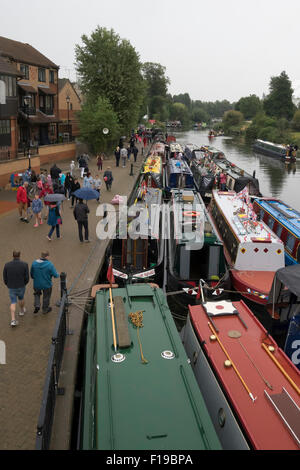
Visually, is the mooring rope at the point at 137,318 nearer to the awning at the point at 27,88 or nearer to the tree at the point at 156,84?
the awning at the point at 27,88

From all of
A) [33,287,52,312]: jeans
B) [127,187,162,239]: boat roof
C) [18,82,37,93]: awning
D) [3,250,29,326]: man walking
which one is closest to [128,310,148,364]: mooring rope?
[33,287,52,312]: jeans

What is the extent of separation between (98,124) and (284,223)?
23.6m

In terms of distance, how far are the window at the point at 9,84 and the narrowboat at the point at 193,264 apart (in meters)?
18.3

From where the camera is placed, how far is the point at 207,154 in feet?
119

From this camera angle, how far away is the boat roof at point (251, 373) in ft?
16.8

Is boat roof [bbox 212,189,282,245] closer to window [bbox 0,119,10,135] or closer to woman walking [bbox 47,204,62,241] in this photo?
woman walking [bbox 47,204,62,241]

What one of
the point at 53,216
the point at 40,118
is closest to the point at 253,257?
the point at 53,216

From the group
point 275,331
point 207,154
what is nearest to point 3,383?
point 275,331

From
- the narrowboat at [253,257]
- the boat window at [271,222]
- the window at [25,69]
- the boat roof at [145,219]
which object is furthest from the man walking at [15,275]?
the window at [25,69]

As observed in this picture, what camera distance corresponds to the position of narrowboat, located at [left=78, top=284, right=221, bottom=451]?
464cm

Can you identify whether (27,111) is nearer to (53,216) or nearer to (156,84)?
(53,216)

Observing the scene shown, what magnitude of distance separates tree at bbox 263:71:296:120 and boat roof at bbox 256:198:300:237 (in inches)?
3351

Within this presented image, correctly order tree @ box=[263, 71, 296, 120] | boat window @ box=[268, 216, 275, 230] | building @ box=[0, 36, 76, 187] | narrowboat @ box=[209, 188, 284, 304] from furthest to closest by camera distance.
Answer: tree @ box=[263, 71, 296, 120] < building @ box=[0, 36, 76, 187] < boat window @ box=[268, 216, 275, 230] < narrowboat @ box=[209, 188, 284, 304]
